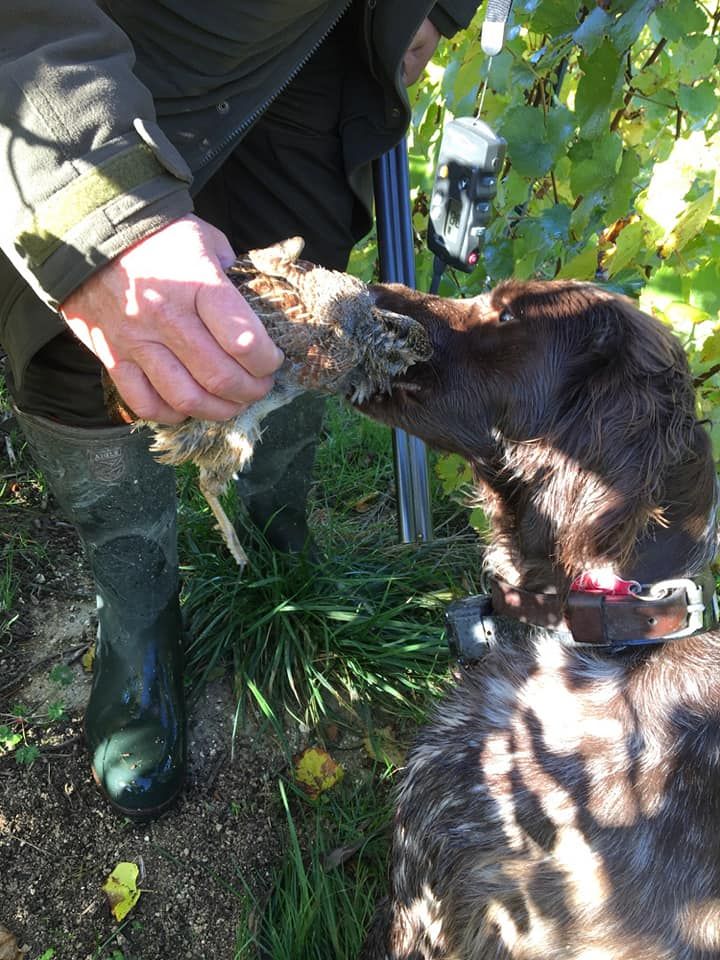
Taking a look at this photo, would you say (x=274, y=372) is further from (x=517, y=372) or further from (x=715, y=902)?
(x=715, y=902)

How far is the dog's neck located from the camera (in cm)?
175

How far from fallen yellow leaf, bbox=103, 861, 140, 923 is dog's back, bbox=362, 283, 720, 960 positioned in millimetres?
607

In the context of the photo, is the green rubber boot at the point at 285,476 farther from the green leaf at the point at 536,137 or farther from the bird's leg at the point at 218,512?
the green leaf at the point at 536,137

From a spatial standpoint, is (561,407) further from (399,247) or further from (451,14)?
(451,14)

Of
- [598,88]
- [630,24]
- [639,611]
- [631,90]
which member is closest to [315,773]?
[639,611]

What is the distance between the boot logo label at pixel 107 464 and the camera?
6.57 feet

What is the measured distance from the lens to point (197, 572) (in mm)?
2758

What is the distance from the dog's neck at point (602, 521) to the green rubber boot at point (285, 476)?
0.82 metres

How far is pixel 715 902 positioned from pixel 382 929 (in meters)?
0.82

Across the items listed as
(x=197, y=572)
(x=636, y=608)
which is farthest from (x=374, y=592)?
(x=636, y=608)

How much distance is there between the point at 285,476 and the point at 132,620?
0.72 m

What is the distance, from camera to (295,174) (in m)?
2.23

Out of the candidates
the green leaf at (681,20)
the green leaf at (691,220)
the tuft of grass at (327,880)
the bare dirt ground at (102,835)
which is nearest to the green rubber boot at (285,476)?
the bare dirt ground at (102,835)

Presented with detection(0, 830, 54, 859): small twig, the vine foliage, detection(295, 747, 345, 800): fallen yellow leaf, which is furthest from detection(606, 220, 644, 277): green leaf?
detection(0, 830, 54, 859): small twig
